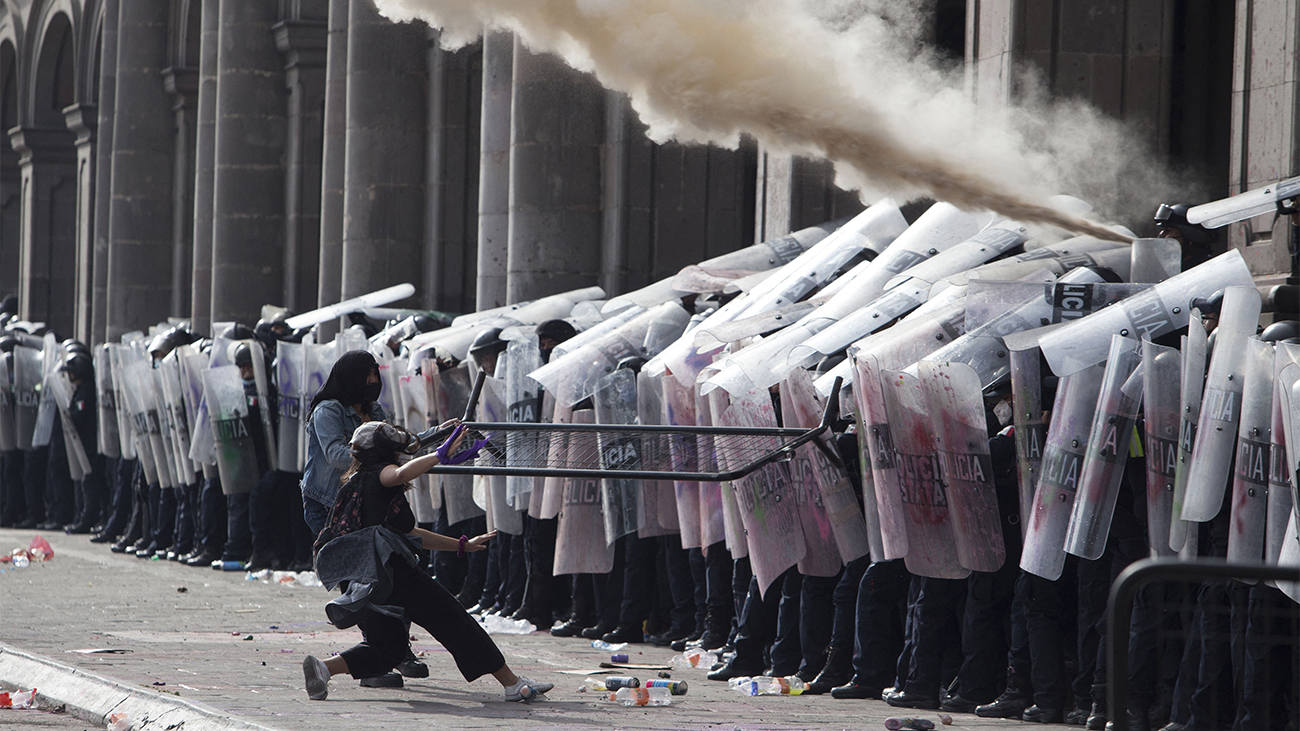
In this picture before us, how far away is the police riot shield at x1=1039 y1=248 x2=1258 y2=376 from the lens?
7.30 metres

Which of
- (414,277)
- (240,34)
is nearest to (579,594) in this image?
(414,277)

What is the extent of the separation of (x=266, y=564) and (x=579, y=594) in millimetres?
4948

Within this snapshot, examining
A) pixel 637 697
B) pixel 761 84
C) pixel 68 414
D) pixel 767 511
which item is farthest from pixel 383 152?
pixel 637 697

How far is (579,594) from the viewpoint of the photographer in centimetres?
1080

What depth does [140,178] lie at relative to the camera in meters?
27.4

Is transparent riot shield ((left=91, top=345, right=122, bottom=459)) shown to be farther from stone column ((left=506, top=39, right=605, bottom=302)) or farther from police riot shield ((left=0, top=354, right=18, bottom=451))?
stone column ((left=506, top=39, right=605, bottom=302))

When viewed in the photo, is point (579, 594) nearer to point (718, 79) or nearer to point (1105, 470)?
point (718, 79)

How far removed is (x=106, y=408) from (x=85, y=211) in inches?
548

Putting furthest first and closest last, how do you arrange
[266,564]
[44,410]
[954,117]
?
1. [44,410]
2. [266,564]
3. [954,117]

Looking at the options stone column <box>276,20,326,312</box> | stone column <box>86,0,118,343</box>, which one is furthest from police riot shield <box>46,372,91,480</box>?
stone column <box>86,0,118,343</box>

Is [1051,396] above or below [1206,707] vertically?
above

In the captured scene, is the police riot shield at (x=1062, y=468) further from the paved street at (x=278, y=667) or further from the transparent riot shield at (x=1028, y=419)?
the paved street at (x=278, y=667)

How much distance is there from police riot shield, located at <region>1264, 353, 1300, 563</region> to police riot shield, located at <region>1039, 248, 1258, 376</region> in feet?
3.08

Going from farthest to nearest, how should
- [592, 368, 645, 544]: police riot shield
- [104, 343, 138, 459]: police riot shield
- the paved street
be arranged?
[104, 343, 138, 459]: police riot shield → [592, 368, 645, 544]: police riot shield → the paved street
